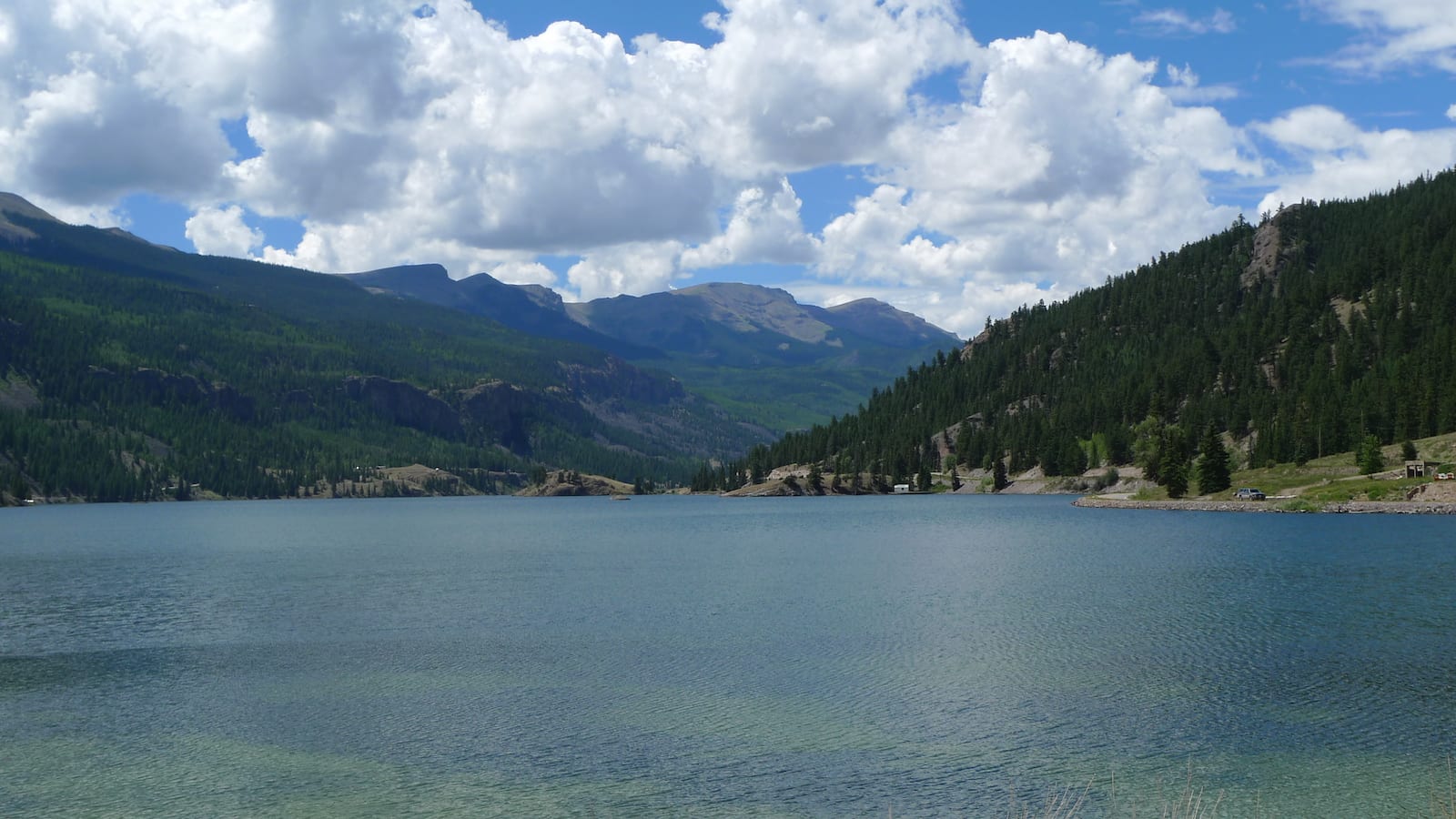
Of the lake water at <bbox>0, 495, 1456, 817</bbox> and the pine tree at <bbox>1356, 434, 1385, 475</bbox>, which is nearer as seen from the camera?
the lake water at <bbox>0, 495, 1456, 817</bbox>

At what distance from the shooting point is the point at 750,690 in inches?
2014

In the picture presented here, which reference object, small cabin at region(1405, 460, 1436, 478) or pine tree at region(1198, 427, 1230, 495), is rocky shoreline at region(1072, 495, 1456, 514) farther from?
small cabin at region(1405, 460, 1436, 478)

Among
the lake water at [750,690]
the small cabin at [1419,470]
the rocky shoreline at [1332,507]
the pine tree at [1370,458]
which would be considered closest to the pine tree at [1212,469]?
the rocky shoreline at [1332,507]

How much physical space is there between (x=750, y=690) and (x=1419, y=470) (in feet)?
495

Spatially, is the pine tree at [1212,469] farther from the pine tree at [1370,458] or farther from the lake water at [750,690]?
the lake water at [750,690]

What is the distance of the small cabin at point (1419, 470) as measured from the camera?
162m

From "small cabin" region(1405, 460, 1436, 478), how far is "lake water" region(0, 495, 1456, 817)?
224ft

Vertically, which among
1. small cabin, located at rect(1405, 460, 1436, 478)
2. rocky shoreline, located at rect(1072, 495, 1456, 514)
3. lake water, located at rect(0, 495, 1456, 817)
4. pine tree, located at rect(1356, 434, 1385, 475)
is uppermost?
pine tree, located at rect(1356, 434, 1385, 475)

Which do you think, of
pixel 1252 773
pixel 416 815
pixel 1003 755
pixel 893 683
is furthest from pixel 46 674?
pixel 1252 773

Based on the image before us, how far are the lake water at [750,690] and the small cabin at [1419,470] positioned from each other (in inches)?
2691

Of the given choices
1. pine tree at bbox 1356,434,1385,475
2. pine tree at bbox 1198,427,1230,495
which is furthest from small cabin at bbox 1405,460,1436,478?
pine tree at bbox 1198,427,1230,495

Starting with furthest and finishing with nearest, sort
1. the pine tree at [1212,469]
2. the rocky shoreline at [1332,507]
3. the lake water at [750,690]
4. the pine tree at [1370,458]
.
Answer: the pine tree at [1212,469] < the pine tree at [1370,458] < the rocky shoreline at [1332,507] < the lake water at [750,690]

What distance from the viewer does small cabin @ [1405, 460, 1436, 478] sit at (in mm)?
162250

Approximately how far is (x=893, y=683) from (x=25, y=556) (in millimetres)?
134114
